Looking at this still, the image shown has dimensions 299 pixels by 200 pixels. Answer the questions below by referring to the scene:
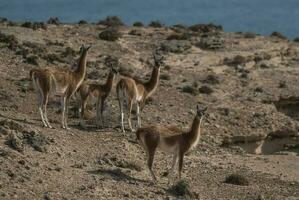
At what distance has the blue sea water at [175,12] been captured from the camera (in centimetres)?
14750

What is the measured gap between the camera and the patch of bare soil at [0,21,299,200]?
65.0ft

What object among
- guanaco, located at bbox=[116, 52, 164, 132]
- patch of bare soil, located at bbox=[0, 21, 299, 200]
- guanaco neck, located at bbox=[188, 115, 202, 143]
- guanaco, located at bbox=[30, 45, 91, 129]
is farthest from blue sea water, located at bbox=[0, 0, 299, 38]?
guanaco neck, located at bbox=[188, 115, 202, 143]

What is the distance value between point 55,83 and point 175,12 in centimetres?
15402

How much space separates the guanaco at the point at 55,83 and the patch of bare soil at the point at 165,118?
1.68 feet

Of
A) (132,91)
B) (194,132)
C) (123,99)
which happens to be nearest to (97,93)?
(123,99)

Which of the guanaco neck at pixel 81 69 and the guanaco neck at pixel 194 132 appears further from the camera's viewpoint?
the guanaco neck at pixel 81 69

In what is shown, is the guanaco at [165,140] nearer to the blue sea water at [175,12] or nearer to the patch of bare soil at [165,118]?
the patch of bare soil at [165,118]

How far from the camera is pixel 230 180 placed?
73.7 feet

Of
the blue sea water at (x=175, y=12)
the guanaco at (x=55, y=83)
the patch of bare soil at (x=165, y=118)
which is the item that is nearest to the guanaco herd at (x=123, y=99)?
the guanaco at (x=55, y=83)

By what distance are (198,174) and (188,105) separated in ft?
30.4

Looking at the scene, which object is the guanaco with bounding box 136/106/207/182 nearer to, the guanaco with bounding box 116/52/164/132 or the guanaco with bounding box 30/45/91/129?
the guanaco with bounding box 30/45/91/129

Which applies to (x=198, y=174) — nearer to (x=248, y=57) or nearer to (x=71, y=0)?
(x=248, y=57)

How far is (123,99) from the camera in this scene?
84.3 ft

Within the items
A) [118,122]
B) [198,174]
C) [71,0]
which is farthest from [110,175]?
[71,0]
